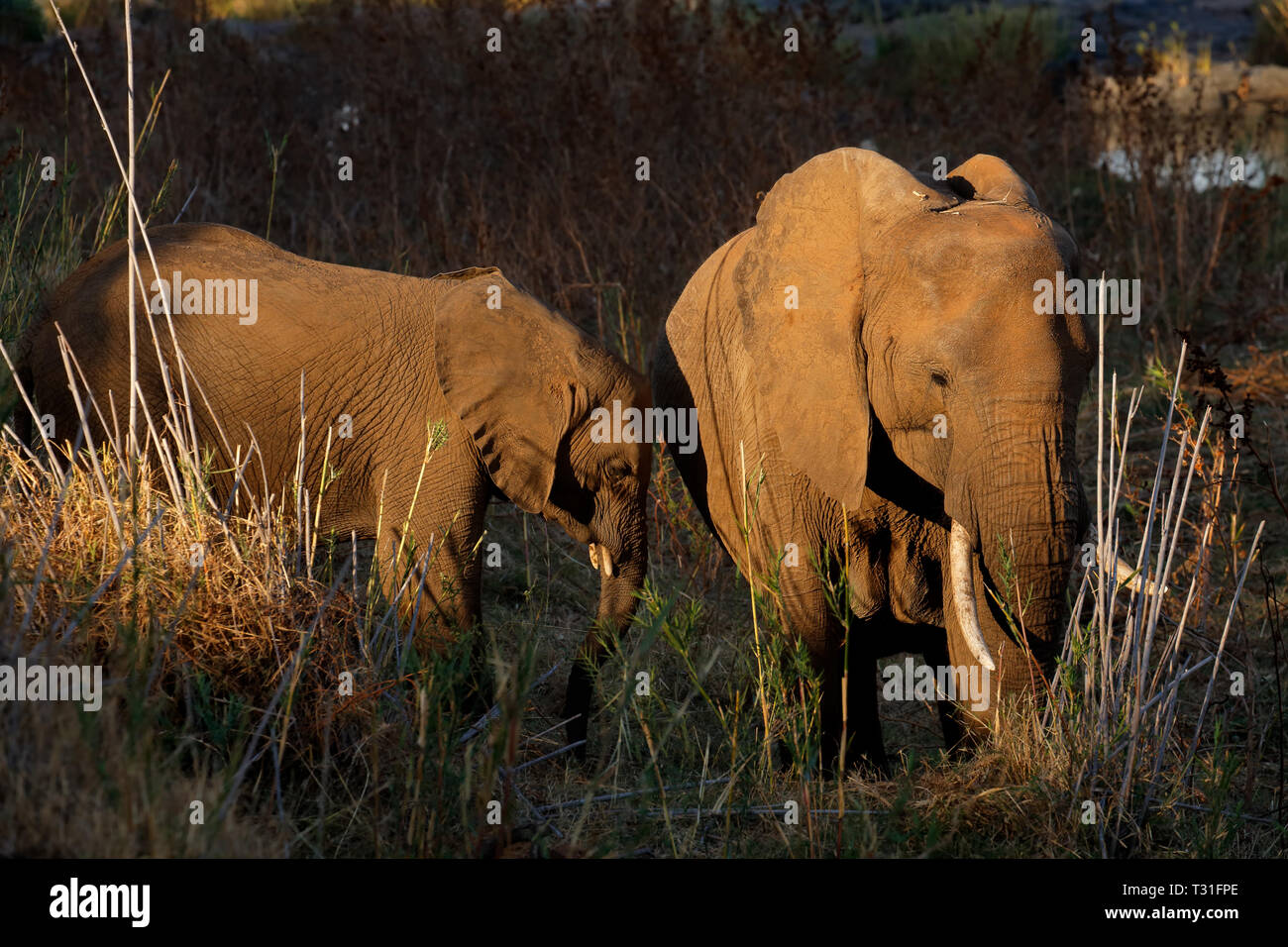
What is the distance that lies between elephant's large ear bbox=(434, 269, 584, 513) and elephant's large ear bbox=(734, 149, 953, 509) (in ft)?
3.07

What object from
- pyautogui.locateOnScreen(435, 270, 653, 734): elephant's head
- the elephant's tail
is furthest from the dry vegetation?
the elephant's tail

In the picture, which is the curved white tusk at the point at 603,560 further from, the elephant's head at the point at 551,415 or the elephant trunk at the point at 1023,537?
the elephant trunk at the point at 1023,537

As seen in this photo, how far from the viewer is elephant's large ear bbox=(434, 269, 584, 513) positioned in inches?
210

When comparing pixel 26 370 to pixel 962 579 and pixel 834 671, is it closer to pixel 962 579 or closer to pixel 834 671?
pixel 834 671

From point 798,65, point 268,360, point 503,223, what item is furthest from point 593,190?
point 268,360

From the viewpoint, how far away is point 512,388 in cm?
533

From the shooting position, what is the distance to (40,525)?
409 centimetres

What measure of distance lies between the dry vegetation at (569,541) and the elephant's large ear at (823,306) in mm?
747

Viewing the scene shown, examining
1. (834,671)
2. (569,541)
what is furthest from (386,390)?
(569,541)

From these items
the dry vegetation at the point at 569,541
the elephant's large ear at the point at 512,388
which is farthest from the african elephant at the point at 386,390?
the dry vegetation at the point at 569,541

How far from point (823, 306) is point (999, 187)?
0.66 metres

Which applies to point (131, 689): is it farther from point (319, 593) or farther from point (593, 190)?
point (593, 190)

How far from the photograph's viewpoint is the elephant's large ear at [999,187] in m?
4.21

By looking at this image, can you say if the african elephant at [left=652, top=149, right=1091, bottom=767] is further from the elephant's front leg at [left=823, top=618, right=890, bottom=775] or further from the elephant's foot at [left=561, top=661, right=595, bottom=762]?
the elephant's foot at [left=561, top=661, right=595, bottom=762]
